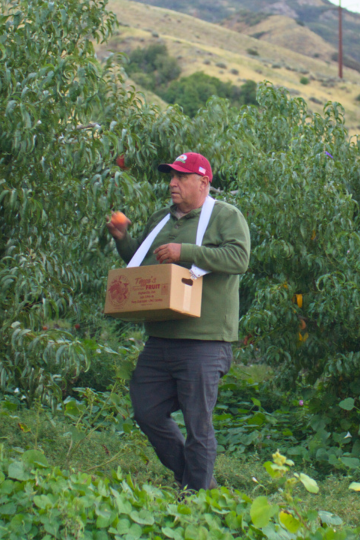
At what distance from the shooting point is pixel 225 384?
6.55 meters

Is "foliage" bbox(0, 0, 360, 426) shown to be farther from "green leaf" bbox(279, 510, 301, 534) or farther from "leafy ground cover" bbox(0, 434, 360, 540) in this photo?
"green leaf" bbox(279, 510, 301, 534)

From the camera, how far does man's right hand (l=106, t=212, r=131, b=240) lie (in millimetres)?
3541

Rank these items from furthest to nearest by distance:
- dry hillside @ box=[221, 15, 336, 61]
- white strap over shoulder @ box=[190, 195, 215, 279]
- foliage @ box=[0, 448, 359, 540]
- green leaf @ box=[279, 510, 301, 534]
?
dry hillside @ box=[221, 15, 336, 61] < white strap over shoulder @ box=[190, 195, 215, 279] < foliage @ box=[0, 448, 359, 540] < green leaf @ box=[279, 510, 301, 534]

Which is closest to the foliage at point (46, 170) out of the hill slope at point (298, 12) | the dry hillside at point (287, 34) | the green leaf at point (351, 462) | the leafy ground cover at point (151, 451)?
the leafy ground cover at point (151, 451)

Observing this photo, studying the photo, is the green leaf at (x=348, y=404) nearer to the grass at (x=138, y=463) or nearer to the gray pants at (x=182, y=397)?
the grass at (x=138, y=463)

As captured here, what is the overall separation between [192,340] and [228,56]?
66.0 metres

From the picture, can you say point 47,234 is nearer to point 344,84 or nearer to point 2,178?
point 2,178

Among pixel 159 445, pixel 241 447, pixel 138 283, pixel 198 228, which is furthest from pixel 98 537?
pixel 241 447

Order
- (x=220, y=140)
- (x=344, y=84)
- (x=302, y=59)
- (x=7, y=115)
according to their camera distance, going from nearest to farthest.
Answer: (x=7, y=115) → (x=220, y=140) → (x=344, y=84) → (x=302, y=59)

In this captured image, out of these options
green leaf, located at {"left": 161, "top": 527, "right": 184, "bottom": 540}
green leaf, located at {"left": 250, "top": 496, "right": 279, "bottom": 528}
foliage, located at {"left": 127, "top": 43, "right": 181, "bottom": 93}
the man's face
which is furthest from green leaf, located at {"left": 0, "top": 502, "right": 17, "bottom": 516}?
foliage, located at {"left": 127, "top": 43, "right": 181, "bottom": 93}

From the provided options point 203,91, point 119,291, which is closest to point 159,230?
point 119,291

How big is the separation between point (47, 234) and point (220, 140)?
1.56 metres

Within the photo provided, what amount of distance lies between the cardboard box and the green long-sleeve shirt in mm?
90

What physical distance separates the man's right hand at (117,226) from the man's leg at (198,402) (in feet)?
2.48
